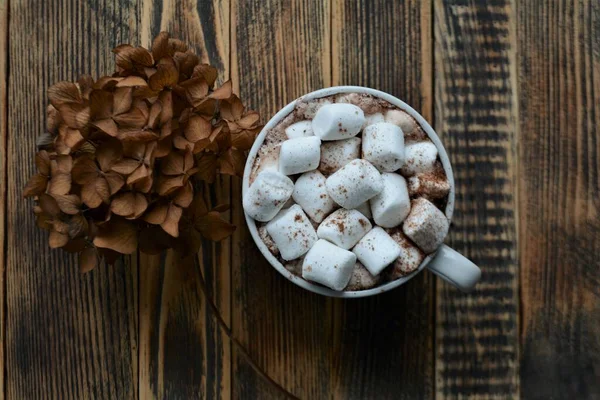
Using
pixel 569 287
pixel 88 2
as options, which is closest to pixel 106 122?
pixel 88 2

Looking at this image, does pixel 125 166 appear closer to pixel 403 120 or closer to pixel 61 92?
pixel 61 92

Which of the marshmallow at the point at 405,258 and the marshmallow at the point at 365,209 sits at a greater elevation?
the marshmallow at the point at 365,209

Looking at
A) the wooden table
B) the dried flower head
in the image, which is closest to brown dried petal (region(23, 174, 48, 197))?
the dried flower head

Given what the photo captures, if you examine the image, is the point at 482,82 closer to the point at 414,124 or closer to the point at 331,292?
the point at 414,124

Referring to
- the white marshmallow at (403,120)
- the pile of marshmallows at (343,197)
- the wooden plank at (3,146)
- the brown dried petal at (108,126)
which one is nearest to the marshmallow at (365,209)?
the pile of marshmallows at (343,197)

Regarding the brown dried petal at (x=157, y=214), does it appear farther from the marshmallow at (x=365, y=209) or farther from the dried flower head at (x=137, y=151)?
the marshmallow at (x=365, y=209)

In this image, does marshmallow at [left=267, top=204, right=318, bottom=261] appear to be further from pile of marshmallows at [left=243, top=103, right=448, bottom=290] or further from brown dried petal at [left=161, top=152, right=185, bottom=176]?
brown dried petal at [left=161, top=152, right=185, bottom=176]

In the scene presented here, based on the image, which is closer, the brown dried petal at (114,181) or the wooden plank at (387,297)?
the brown dried petal at (114,181)
